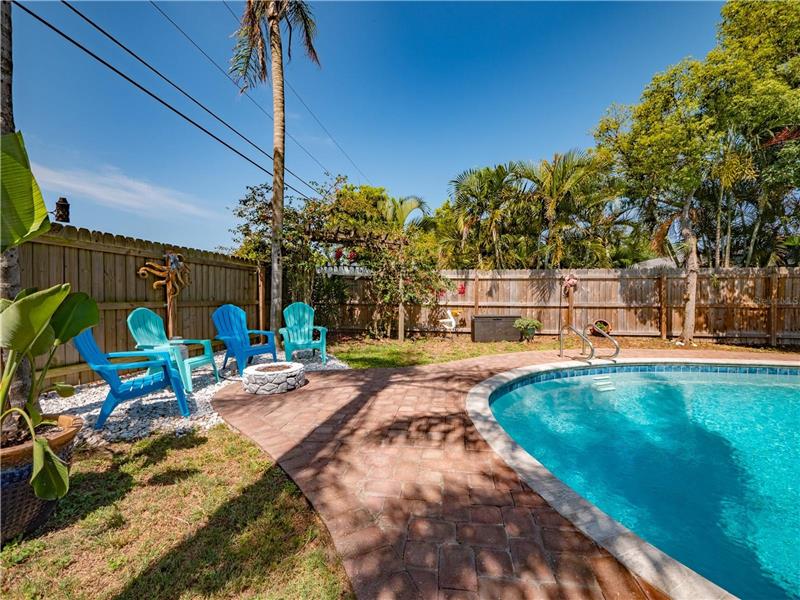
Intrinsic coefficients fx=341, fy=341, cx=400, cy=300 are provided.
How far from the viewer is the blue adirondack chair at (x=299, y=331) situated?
5.88 meters

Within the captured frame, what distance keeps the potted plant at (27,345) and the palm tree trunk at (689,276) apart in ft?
36.4

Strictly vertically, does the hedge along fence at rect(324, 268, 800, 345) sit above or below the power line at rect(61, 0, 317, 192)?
below

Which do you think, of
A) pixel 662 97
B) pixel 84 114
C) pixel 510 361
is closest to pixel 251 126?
pixel 84 114

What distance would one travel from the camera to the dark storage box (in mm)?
9133

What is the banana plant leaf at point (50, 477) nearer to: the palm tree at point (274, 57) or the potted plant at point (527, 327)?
the palm tree at point (274, 57)

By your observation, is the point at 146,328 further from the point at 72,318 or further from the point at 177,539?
the point at 177,539

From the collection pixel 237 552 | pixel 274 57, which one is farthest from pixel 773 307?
pixel 274 57

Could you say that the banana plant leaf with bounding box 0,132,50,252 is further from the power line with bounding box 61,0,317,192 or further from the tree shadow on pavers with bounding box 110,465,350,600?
the power line with bounding box 61,0,317,192

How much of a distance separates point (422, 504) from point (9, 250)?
295 cm

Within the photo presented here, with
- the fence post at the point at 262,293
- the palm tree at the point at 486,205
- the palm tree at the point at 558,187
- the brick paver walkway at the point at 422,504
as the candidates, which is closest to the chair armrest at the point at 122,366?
the brick paver walkway at the point at 422,504

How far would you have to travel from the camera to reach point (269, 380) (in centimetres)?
429

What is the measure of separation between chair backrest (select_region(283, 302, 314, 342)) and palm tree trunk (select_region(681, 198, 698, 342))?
915 cm

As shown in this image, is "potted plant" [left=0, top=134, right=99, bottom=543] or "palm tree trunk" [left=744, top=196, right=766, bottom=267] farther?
"palm tree trunk" [left=744, top=196, right=766, bottom=267]

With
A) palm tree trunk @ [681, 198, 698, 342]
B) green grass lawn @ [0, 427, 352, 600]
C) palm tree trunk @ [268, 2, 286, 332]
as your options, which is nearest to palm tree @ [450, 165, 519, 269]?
palm tree trunk @ [681, 198, 698, 342]
